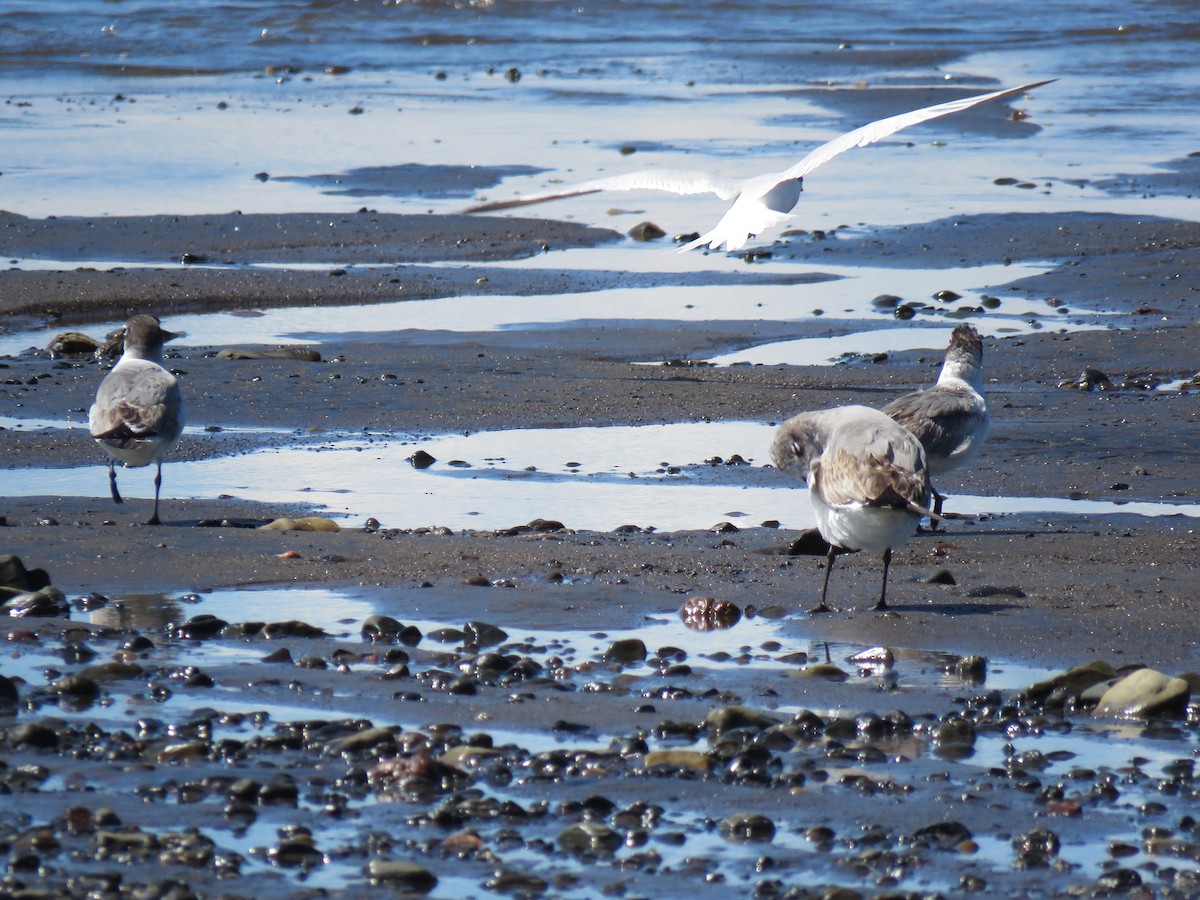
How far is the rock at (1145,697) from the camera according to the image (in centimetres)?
525

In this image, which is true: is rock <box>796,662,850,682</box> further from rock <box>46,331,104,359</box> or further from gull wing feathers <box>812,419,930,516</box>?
A: rock <box>46,331,104,359</box>

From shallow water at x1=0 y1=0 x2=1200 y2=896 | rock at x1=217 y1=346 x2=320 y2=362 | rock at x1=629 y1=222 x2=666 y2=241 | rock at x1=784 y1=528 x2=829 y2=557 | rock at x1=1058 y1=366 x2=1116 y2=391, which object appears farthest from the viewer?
rock at x1=629 y1=222 x2=666 y2=241

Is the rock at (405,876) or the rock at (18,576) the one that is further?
the rock at (18,576)

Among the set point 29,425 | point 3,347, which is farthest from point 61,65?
point 29,425

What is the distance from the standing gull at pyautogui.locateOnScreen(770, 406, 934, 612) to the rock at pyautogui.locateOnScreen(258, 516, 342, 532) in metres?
2.14

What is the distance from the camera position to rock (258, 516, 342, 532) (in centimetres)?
771

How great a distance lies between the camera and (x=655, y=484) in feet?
29.6

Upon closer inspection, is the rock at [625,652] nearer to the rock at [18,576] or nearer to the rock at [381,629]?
the rock at [381,629]

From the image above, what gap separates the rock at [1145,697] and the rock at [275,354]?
24.7 ft

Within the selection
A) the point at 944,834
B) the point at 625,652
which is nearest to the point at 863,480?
the point at 625,652

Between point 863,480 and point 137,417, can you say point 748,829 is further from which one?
point 137,417

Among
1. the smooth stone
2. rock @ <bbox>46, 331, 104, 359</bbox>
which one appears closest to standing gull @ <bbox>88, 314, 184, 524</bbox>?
rock @ <bbox>46, 331, 104, 359</bbox>

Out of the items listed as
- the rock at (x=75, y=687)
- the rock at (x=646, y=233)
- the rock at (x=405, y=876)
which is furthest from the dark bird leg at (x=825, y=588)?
the rock at (x=646, y=233)

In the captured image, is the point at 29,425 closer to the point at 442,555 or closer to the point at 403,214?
the point at 442,555
